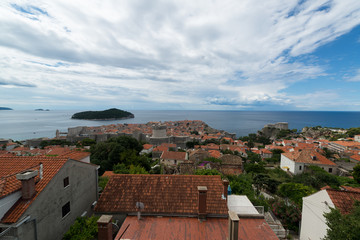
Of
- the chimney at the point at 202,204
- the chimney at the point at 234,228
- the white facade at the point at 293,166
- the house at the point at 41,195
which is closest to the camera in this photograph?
the chimney at the point at 234,228

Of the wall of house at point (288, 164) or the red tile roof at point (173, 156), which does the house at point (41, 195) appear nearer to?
the red tile roof at point (173, 156)

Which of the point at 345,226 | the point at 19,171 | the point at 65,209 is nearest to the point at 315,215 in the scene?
the point at 345,226

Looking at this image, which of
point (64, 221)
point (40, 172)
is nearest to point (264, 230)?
point (64, 221)

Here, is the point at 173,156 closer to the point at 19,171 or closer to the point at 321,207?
the point at 321,207

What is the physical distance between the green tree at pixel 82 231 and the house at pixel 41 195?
1.12 m

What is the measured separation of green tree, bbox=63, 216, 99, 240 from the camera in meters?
6.09

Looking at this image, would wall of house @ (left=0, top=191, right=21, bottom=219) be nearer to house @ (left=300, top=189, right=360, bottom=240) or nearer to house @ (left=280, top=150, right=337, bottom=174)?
house @ (left=300, top=189, right=360, bottom=240)

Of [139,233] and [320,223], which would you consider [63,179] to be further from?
[320,223]

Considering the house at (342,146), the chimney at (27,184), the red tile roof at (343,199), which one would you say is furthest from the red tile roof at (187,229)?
Answer: the house at (342,146)

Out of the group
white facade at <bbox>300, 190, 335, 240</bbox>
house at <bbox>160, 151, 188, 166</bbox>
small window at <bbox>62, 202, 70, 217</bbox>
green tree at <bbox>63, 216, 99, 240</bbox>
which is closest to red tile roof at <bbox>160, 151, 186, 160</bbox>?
house at <bbox>160, 151, 188, 166</bbox>

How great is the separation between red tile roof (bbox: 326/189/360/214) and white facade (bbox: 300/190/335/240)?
0.65 feet

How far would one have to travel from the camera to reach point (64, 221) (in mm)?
7535

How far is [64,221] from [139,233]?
12.7ft

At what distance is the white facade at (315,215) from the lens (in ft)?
28.4
